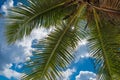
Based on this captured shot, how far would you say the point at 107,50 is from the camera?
31.5 ft

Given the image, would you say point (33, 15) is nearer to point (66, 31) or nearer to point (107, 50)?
point (66, 31)

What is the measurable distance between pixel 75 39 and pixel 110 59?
128 centimetres

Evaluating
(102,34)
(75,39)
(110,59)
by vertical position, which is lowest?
(110,59)

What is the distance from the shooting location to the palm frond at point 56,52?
9719 mm

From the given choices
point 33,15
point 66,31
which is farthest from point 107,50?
point 33,15

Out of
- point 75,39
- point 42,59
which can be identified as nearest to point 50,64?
point 42,59

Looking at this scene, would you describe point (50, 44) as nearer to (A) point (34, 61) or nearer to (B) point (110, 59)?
(A) point (34, 61)

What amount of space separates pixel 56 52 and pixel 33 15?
1.19 metres

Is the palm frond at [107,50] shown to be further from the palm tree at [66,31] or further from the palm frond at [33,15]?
the palm frond at [33,15]

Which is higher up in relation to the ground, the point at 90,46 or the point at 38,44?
the point at 38,44

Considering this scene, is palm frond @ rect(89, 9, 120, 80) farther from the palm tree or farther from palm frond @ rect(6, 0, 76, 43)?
palm frond @ rect(6, 0, 76, 43)

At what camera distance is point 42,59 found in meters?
9.91

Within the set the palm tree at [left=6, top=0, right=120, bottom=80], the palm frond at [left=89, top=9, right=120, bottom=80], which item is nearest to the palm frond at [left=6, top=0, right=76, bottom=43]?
the palm tree at [left=6, top=0, right=120, bottom=80]

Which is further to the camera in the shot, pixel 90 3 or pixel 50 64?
pixel 50 64
